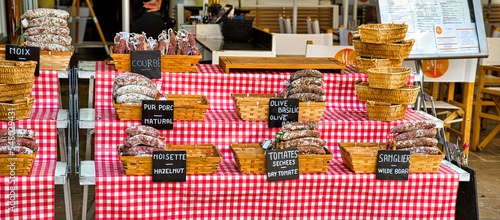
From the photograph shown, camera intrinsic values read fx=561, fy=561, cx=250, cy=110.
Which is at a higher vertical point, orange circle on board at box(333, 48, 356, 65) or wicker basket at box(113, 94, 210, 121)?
orange circle on board at box(333, 48, 356, 65)

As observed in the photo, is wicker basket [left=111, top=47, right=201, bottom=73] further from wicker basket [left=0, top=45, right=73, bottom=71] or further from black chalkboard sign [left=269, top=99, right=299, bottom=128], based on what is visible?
black chalkboard sign [left=269, top=99, right=299, bottom=128]

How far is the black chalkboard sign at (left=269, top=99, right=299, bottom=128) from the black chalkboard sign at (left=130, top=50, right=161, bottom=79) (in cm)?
77

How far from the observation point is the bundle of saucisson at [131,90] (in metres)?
3.06

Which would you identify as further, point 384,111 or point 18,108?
point 384,111

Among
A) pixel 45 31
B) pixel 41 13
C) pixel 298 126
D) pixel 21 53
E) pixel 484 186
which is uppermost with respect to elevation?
pixel 41 13

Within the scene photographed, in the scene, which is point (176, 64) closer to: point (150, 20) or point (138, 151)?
point (138, 151)

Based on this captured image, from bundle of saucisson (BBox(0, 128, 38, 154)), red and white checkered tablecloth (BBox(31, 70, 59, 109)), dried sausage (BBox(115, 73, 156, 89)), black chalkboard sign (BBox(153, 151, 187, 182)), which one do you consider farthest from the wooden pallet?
bundle of saucisson (BBox(0, 128, 38, 154))

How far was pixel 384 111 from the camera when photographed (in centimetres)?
335

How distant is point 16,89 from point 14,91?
0.05ft

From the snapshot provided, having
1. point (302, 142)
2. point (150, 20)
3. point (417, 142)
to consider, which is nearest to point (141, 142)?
point (302, 142)

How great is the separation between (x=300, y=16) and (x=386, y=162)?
863 centimetres

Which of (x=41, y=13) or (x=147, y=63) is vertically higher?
(x=41, y=13)

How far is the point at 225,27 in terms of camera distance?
6215 millimetres

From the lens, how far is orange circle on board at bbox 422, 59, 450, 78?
5211mm
